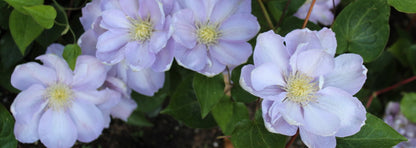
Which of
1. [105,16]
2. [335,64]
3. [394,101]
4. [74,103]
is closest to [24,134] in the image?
[74,103]

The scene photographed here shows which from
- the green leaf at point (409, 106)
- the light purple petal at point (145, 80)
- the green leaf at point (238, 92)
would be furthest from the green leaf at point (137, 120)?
the green leaf at point (409, 106)

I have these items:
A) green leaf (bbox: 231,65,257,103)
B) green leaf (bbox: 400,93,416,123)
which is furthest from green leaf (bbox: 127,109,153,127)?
green leaf (bbox: 400,93,416,123)

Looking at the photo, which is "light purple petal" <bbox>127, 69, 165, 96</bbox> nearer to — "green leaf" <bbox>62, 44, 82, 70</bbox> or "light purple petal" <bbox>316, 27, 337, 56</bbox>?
"green leaf" <bbox>62, 44, 82, 70</bbox>

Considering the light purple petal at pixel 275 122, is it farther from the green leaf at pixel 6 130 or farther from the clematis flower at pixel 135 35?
the green leaf at pixel 6 130

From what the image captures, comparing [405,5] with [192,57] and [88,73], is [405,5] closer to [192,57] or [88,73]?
[192,57]

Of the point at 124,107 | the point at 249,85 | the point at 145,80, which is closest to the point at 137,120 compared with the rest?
the point at 124,107

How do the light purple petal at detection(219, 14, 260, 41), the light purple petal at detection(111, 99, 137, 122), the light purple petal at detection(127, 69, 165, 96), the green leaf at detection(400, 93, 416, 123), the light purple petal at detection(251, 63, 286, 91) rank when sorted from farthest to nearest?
the green leaf at detection(400, 93, 416, 123), the light purple petal at detection(111, 99, 137, 122), the light purple petal at detection(127, 69, 165, 96), the light purple petal at detection(219, 14, 260, 41), the light purple petal at detection(251, 63, 286, 91)
